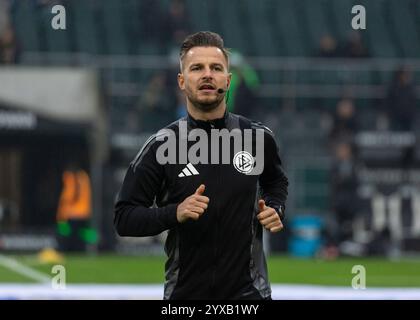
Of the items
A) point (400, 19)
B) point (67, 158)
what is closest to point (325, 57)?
point (400, 19)

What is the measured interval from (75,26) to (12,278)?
9.07m

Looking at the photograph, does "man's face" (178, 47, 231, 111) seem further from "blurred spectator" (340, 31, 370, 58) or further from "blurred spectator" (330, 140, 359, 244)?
"blurred spectator" (340, 31, 370, 58)

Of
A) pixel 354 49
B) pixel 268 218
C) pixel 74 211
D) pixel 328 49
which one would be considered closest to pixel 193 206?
pixel 268 218

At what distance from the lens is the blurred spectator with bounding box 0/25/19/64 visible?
20125 millimetres

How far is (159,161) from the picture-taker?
5.50 metres

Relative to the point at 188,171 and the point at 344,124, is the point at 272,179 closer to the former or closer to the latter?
the point at 188,171

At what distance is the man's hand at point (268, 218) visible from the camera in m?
5.34

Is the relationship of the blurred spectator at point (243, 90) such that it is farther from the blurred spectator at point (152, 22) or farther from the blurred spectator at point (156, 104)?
the blurred spectator at point (152, 22)

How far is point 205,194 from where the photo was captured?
543cm

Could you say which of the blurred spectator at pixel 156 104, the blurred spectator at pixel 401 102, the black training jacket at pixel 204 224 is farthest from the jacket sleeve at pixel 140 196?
the blurred spectator at pixel 401 102

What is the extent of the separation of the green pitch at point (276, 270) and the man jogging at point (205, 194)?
8890 millimetres

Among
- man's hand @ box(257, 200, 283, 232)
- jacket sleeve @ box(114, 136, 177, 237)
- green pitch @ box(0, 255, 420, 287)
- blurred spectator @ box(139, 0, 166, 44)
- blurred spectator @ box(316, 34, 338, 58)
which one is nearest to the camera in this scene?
man's hand @ box(257, 200, 283, 232)

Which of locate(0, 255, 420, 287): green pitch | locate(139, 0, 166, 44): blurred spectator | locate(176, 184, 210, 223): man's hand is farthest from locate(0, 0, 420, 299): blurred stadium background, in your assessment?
locate(176, 184, 210, 223): man's hand
